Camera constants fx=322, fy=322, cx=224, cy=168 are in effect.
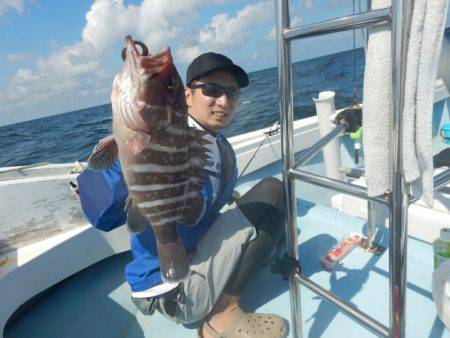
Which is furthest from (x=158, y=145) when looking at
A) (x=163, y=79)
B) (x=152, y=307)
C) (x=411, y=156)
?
(x=152, y=307)

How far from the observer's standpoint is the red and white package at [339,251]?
249cm

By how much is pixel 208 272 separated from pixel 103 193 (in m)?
0.85

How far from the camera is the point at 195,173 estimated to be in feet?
4.58

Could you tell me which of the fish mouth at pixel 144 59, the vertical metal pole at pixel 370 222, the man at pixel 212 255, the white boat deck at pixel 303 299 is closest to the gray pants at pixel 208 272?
the man at pixel 212 255

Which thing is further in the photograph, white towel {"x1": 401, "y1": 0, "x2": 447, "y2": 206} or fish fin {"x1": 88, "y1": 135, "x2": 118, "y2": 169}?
fish fin {"x1": 88, "y1": 135, "x2": 118, "y2": 169}

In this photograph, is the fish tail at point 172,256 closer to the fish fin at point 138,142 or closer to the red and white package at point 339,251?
the fish fin at point 138,142

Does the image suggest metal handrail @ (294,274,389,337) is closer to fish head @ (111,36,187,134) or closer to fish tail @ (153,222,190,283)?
fish tail @ (153,222,190,283)

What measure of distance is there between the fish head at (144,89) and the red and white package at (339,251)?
184cm

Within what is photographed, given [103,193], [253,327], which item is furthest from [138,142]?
[253,327]

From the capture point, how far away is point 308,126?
4.82 meters

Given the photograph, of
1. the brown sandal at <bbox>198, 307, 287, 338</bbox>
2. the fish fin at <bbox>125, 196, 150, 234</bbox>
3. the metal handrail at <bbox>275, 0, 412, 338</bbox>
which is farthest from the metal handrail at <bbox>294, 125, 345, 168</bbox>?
the brown sandal at <bbox>198, 307, 287, 338</bbox>

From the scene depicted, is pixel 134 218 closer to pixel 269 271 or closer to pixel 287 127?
pixel 287 127

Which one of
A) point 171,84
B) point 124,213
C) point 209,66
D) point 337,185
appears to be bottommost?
point 124,213

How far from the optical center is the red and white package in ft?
8.16
